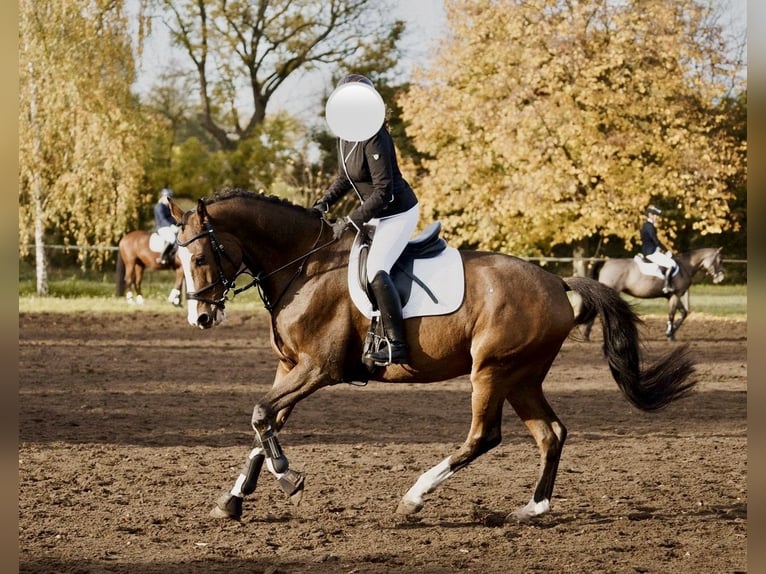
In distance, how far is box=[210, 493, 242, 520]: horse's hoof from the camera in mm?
6113

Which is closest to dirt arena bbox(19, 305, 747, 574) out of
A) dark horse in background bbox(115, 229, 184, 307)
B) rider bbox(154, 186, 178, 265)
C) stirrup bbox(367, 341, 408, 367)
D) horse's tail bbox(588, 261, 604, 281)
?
stirrup bbox(367, 341, 408, 367)

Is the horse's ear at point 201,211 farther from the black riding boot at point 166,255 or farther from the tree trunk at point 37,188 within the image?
the tree trunk at point 37,188

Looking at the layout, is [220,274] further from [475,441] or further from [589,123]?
[589,123]

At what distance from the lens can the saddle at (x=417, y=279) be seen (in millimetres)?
6363

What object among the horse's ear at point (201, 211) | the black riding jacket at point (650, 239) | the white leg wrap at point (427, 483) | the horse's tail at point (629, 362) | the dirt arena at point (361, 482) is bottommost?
the dirt arena at point (361, 482)

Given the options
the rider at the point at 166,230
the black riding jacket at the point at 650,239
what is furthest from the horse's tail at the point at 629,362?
the rider at the point at 166,230

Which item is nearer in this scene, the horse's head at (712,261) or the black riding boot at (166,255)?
the horse's head at (712,261)

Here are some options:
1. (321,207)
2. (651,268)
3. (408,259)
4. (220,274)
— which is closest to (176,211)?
(220,274)

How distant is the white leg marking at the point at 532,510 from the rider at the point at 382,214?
120 centimetres

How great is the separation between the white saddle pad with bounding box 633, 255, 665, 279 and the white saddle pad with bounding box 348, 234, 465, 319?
51.4ft

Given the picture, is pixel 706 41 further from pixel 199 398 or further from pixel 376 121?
pixel 376 121

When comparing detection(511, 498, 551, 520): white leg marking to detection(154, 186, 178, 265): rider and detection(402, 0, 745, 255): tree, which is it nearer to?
detection(154, 186, 178, 265): rider

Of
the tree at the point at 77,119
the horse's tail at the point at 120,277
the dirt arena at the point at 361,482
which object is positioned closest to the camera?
the dirt arena at the point at 361,482

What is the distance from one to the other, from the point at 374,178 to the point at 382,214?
0.96 ft
